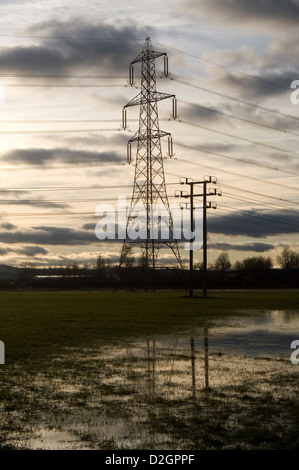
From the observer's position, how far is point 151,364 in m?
17.6

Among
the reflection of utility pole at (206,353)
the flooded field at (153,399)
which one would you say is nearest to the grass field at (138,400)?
the flooded field at (153,399)

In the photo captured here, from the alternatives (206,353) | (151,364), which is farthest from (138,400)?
(206,353)

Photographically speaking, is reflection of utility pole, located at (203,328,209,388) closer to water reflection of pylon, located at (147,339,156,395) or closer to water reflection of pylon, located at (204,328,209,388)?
water reflection of pylon, located at (204,328,209,388)

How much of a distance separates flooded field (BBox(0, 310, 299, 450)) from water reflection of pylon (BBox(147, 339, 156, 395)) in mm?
27

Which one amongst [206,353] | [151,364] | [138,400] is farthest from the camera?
[206,353]

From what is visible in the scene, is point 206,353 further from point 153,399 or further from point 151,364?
point 153,399

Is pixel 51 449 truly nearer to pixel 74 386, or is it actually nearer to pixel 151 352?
pixel 74 386

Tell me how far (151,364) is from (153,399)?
16.9 ft

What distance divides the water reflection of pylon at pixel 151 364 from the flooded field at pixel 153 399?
0.03 m

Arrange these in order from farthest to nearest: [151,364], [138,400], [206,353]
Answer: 1. [206,353]
2. [151,364]
3. [138,400]

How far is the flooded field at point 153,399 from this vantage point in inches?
368

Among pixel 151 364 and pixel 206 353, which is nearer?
pixel 151 364

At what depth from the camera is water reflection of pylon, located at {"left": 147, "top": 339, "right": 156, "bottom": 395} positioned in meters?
13.9

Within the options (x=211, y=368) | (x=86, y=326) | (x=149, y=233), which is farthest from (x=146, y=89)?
(x=211, y=368)
